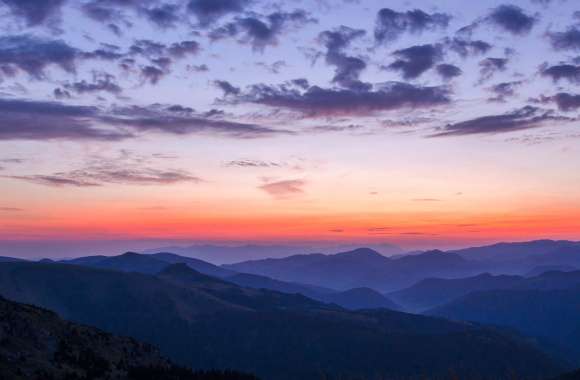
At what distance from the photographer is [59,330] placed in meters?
85.2

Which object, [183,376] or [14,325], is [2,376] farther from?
[183,376]

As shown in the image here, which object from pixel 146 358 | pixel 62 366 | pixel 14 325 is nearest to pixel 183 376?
pixel 146 358

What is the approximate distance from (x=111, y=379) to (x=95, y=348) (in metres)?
11.5

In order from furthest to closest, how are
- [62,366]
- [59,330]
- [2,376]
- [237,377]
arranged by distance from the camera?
[237,377], [59,330], [62,366], [2,376]

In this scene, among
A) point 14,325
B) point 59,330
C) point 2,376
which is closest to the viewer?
point 2,376

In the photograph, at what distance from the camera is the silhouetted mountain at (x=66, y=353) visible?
68.9 meters

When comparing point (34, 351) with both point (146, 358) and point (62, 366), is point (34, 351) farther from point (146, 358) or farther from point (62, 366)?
point (146, 358)

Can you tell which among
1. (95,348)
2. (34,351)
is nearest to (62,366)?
(34,351)

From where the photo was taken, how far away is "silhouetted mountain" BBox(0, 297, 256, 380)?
68875mm

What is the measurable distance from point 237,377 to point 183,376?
19.0 metres

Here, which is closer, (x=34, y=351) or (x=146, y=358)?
(x=34, y=351)

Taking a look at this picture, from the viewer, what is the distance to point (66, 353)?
252ft

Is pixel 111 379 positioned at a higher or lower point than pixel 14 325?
lower

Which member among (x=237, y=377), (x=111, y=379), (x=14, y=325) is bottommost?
(x=237, y=377)
